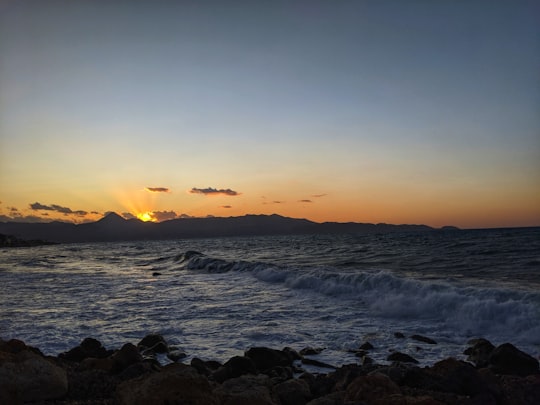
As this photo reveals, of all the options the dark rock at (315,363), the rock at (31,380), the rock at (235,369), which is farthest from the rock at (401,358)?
the rock at (31,380)

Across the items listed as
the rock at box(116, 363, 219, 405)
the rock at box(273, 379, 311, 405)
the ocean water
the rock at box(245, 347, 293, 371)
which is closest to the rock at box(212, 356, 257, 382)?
the rock at box(245, 347, 293, 371)

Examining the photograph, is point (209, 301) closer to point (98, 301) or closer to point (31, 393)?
point (98, 301)

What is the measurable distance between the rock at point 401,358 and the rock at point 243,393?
4301mm

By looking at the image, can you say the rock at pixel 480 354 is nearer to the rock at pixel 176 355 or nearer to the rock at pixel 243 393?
the rock at pixel 243 393

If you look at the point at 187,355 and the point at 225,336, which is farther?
the point at 225,336

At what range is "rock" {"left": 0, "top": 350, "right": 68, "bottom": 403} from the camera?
554cm

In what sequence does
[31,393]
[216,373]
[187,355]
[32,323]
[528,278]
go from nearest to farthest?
1. [31,393]
2. [216,373]
3. [187,355]
4. [32,323]
5. [528,278]

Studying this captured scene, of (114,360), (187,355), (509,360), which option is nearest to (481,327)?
(509,360)

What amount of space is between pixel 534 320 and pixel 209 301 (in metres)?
10.6

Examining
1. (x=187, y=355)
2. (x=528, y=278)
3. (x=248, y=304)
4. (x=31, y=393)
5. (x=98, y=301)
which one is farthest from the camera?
(x=528, y=278)

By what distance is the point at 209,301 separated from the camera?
56.2ft

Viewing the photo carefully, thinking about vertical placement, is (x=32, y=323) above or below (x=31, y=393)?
below

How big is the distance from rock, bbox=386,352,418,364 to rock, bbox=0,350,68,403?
608 centimetres

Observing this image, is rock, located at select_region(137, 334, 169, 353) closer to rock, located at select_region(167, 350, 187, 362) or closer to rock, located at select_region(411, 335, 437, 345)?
rock, located at select_region(167, 350, 187, 362)
